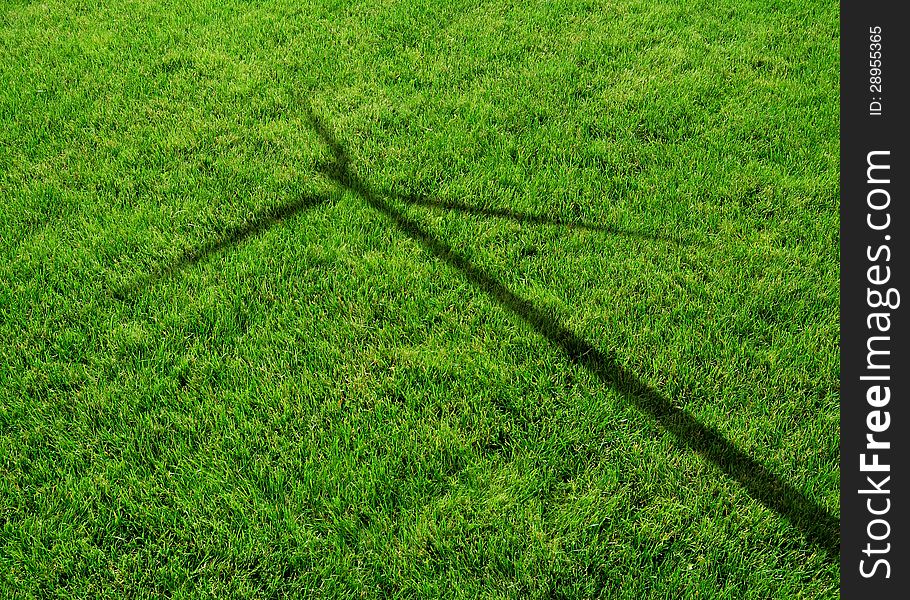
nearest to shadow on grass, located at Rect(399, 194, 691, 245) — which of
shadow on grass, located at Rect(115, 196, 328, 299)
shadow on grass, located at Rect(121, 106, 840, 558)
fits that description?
shadow on grass, located at Rect(121, 106, 840, 558)

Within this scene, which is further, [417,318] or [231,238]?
[231,238]

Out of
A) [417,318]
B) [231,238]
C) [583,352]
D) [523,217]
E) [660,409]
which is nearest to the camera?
[660,409]

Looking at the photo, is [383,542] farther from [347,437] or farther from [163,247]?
[163,247]

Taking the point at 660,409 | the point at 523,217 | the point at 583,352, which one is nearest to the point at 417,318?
the point at 583,352

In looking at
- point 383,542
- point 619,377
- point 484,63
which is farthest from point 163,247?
point 484,63

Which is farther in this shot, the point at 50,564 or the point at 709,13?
the point at 709,13

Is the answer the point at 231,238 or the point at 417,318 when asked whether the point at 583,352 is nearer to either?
the point at 417,318

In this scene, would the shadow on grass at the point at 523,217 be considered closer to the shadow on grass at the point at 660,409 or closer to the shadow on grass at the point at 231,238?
the shadow on grass at the point at 660,409
